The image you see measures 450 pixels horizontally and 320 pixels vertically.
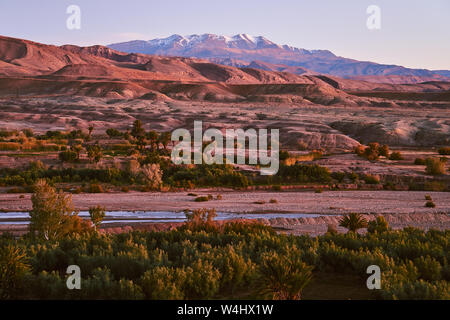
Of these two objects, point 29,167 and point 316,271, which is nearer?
point 316,271

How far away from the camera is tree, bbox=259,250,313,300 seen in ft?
31.1

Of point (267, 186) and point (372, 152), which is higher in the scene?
point (372, 152)

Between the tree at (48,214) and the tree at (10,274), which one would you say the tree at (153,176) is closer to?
the tree at (48,214)

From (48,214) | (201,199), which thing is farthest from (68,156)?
(48,214)

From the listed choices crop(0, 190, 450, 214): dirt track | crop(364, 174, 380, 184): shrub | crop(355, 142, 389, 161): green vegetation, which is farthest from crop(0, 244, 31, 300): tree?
crop(355, 142, 389, 161): green vegetation

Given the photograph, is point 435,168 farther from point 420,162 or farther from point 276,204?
point 276,204

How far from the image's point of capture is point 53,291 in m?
9.62

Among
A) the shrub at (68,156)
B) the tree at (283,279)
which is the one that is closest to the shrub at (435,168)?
the shrub at (68,156)

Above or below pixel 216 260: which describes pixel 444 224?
below

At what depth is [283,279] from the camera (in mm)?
9477

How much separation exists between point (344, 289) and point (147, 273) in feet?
13.9

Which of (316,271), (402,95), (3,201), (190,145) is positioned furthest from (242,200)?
(402,95)
